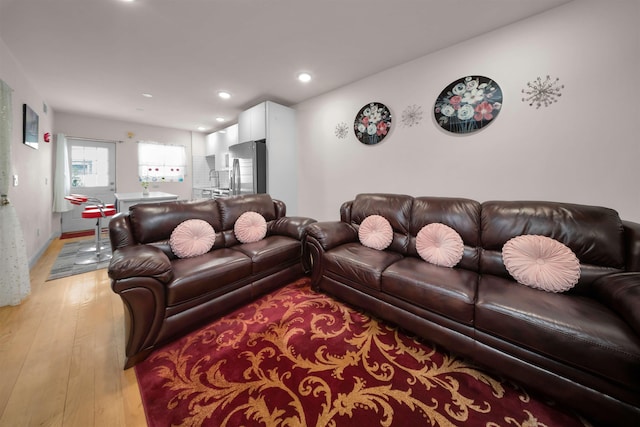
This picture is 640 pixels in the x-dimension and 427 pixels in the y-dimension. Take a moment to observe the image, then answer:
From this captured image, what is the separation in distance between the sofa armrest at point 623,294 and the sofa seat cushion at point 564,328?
39 millimetres

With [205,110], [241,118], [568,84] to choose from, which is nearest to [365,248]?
[568,84]

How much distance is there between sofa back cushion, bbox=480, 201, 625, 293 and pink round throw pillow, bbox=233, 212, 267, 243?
2.15m

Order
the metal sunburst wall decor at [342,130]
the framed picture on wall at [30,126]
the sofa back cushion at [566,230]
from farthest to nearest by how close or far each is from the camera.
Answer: the metal sunburst wall decor at [342,130] < the framed picture on wall at [30,126] < the sofa back cushion at [566,230]

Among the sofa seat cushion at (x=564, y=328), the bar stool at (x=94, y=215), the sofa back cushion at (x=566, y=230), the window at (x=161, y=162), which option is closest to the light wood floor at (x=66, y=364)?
the bar stool at (x=94, y=215)

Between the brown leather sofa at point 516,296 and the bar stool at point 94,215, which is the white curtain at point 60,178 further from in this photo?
the brown leather sofa at point 516,296

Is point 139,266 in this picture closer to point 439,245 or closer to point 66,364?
point 66,364

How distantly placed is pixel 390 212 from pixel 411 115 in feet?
4.16

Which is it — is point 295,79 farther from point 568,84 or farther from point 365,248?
point 568,84

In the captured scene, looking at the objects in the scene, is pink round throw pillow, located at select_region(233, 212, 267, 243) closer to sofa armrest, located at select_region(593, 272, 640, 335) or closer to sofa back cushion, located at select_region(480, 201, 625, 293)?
sofa back cushion, located at select_region(480, 201, 625, 293)

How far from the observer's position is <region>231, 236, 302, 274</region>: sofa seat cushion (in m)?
2.13

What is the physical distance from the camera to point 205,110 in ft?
14.4

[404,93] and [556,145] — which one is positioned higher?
[404,93]

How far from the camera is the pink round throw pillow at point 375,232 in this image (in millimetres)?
2295

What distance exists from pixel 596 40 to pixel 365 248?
2463 millimetres
